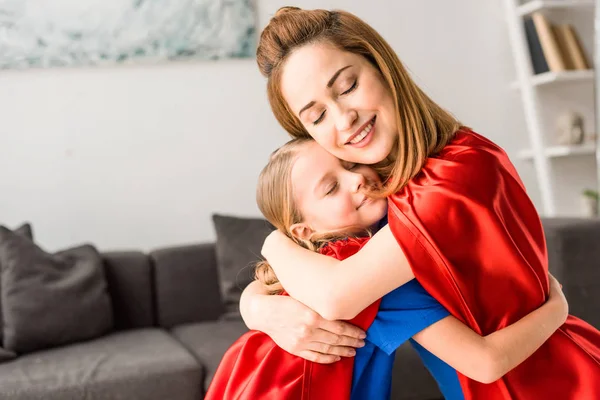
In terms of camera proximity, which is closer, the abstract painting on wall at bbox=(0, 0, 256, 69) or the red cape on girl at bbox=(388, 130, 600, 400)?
the red cape on girl at bbox=(388, 130, 600, 400)

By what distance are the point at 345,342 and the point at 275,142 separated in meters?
2.45

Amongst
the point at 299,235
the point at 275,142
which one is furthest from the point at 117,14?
the point at 299,235

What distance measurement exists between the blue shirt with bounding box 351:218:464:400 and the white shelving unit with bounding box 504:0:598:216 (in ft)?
8.84

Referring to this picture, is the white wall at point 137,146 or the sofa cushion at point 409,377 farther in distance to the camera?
the white wall at point 137,146

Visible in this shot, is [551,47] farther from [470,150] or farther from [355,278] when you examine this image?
[355,278]

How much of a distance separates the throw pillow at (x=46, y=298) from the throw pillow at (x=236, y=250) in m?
0.51

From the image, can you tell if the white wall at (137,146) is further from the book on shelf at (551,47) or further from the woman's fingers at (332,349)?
the woman's fingers at (332,349)

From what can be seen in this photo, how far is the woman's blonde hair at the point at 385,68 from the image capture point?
126 cm

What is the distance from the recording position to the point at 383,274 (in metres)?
1.14

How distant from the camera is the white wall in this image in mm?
3256

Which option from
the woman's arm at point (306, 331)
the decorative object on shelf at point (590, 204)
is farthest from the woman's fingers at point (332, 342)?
the decorative object on shelf at point (590, 204)

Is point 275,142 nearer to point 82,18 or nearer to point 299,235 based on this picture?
point 82,18

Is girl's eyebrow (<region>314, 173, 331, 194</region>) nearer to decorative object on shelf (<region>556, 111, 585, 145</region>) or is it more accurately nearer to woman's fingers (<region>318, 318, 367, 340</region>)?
woman's fingers (<region>318, 318, 367, 340</region>)

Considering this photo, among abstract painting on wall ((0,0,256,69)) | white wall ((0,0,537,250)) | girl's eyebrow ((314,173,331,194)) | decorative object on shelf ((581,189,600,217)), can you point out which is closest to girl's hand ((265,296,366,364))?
girl's eyebrow ((314,173,331,194))
